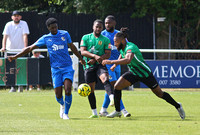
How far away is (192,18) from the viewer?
23406mm

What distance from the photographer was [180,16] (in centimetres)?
2322

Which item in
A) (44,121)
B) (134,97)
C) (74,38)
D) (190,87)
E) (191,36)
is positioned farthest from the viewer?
(191,36)

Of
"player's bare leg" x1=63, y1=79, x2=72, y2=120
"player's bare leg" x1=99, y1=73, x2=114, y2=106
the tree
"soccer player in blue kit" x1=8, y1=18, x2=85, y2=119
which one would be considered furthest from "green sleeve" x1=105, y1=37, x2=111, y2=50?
the tree

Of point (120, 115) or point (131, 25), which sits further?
point (131, 25)

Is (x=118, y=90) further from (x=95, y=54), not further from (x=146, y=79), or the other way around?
(x=95, y=54)

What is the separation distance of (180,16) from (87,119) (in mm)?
13206

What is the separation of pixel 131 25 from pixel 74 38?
235 cm

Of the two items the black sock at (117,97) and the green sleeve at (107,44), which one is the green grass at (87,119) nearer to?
the black sock at (117,97)

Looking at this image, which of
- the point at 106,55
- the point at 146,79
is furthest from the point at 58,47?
the point at 146,79

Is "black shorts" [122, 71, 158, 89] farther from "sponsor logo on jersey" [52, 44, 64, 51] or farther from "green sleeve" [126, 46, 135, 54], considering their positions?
"sponsor logo on jersey" [52, 44, 64, 51]

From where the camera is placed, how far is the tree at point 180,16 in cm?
2273

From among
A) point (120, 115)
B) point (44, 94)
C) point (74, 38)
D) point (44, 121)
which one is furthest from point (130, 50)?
point (74, 38)

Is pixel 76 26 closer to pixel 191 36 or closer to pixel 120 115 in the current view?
pixel 191 36

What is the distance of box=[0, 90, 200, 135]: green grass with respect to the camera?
919 centimetres
